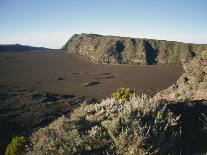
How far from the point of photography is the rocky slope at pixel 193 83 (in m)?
13.1

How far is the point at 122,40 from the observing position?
89.4m

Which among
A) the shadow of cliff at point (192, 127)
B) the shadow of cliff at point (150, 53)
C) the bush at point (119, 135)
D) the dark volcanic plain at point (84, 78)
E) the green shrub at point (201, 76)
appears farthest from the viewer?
the shadow of cliff at point (150, 53)

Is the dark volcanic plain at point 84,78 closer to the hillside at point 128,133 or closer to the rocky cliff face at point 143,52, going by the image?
the rocky cliff face at point 143,52

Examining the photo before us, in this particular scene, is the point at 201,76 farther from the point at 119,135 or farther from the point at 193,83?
the point at 119,135

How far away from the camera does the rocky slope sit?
1310 centimetres

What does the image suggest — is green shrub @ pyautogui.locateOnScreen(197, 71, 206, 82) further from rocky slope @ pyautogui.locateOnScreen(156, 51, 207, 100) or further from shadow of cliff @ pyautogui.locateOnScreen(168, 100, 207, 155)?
shadow of cliff @ pyautogui.locateOnScreen(168, 100, 207, 155)

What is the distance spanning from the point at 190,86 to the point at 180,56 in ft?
201

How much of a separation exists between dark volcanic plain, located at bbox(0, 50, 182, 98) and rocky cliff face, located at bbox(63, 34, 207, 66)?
285 inches

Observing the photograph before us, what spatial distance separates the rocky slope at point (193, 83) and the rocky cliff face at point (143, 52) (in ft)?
183

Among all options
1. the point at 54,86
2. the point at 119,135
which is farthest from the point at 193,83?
the point at 54,86

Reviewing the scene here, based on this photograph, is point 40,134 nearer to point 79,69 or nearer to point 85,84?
point 85,84

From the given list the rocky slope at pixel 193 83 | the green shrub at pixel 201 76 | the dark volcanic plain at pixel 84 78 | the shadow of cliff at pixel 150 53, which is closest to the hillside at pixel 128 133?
the rocky slope at pixel 193 83

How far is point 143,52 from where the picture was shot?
254 ft

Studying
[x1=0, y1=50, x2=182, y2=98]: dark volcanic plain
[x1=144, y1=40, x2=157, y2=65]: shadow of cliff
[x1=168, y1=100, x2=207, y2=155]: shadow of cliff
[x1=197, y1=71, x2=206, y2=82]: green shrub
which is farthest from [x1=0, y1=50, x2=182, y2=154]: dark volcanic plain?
[x1=168, y1=100, x2=207, y2=155]: shadow of cliff
